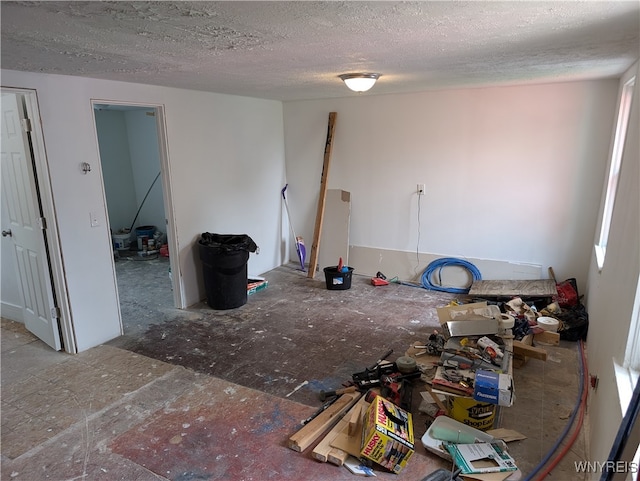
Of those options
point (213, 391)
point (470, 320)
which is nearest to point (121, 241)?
point (213, 391)

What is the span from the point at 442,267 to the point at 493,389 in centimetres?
299

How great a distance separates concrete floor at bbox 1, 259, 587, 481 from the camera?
2348 mm

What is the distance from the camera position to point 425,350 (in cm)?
328

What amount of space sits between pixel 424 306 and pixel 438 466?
241 centimetres

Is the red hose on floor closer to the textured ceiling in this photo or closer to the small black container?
the textured ceiling

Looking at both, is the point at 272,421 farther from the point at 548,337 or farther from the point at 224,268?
the point at 548,337

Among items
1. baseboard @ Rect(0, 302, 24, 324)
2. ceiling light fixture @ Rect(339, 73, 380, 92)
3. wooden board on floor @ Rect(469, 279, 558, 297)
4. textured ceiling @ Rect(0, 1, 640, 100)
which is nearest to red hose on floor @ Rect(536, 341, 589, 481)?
wooden board on floor @ Rect(469, 279, 558, 297)

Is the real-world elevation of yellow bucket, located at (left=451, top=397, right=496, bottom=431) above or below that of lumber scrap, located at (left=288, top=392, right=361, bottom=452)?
above

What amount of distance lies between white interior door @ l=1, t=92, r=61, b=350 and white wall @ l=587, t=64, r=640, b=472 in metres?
3.96

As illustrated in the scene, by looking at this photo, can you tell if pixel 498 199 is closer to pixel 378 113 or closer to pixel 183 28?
pixel 378 113

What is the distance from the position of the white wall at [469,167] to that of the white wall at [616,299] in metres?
1.49

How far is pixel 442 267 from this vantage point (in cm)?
520

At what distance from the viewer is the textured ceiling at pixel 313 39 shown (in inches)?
64.6

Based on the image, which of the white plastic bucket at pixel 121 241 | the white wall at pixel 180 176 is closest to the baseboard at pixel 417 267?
the white wall at pixel 180 176
